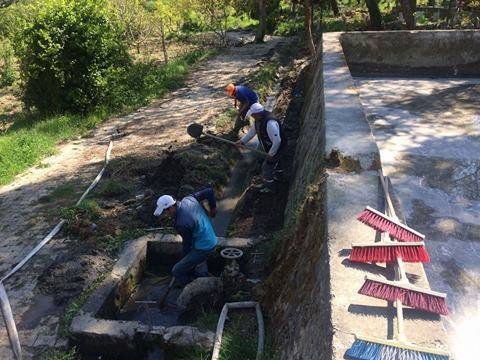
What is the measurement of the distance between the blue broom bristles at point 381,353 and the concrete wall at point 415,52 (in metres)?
8.54

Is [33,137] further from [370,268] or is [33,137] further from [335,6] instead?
[335,6]

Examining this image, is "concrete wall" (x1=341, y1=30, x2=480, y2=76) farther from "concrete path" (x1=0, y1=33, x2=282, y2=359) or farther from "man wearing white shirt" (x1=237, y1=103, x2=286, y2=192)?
"concrete path" (x1=0, y1=33, x2=282, y2=359)

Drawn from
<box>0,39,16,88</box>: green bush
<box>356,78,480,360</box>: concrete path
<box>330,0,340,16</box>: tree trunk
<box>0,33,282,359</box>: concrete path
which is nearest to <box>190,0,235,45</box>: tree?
<box>0,33,282,359</box>: concrete path

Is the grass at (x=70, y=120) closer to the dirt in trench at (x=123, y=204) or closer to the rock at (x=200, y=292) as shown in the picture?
the dirt in trench at (x=123, y=204)

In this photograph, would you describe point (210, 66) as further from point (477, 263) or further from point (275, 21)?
point (477, 263)

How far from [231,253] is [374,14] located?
1477 centimetres

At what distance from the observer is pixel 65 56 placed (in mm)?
14352

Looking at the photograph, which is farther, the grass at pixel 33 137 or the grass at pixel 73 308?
the grass at pixel 33 137

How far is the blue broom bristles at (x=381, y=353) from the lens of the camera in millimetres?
2600

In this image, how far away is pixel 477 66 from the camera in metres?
9.76

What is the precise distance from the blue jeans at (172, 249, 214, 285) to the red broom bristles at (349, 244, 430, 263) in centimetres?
321

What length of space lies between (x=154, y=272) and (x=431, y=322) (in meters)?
5.05

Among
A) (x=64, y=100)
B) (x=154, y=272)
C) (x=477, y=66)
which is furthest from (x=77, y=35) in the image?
(x=477, y=66)

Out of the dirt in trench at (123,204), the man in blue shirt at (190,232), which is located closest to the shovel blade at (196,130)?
the dirt in trench at (123,204)
